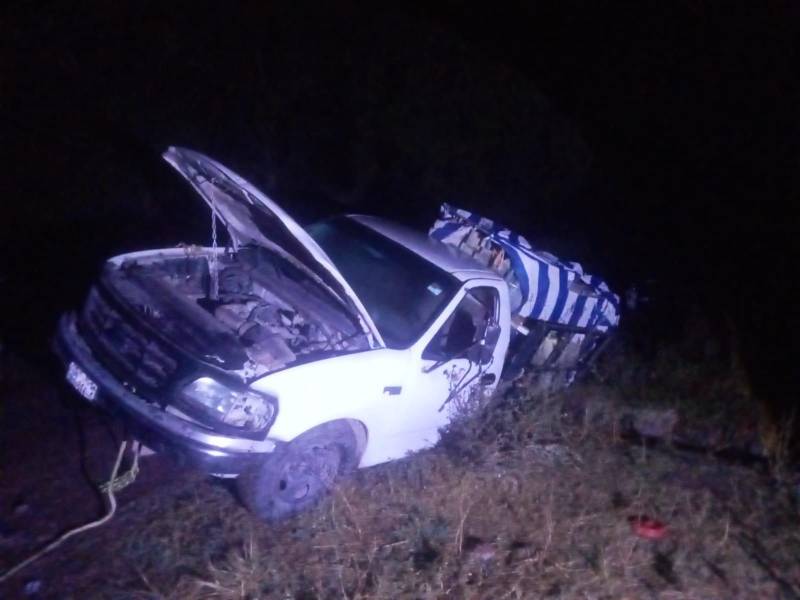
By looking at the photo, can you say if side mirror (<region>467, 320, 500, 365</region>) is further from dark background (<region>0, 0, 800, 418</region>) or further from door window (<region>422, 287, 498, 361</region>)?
dark background (<region>0, 0, 800, 418</region>)

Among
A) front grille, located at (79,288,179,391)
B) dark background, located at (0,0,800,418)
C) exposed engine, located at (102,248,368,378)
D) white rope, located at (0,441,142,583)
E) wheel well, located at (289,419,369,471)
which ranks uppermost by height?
dark background, located at (0,0,800,418)

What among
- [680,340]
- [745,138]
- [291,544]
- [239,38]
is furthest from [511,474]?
[239,38]

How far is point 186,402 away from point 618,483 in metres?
3.01

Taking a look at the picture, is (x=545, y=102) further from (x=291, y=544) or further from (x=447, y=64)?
(x=291, y=544)

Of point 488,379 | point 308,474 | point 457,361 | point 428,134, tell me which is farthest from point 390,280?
point 428,134

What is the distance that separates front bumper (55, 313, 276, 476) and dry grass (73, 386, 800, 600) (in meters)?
0.50

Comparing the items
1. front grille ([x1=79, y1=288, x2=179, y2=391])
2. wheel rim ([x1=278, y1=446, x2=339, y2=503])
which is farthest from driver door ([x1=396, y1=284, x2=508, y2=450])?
front grille ([x1=79, y1=288, x2=179, y2=391])

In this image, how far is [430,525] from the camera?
15.3 feet

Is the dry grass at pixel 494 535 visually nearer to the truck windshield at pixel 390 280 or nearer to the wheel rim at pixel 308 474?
the wheel rim at pixel 308 474

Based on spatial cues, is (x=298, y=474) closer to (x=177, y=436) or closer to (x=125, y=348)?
(x=177, y=436)

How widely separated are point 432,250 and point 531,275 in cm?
138

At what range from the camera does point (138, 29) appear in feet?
35.8

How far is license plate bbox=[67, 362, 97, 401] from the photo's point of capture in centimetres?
452

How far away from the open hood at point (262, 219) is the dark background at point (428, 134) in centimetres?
242
